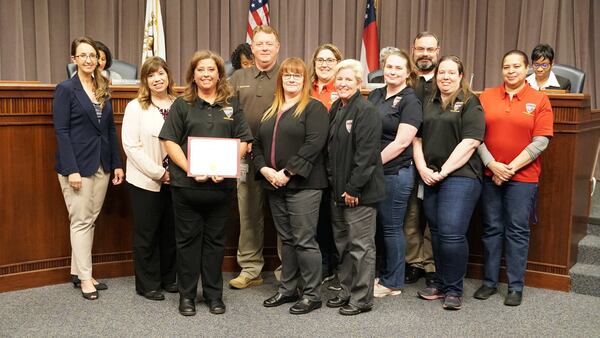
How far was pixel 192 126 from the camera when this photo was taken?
127 inches

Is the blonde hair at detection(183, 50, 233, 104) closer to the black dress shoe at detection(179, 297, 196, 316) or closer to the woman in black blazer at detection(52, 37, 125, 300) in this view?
the woman in black blazer at detection(52, 37, 125, 300)

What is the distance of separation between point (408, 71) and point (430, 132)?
1.16 ft

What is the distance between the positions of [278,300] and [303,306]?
0.18 metres

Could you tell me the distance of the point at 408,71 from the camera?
138 inches

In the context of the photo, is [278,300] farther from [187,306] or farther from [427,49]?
[427,49]

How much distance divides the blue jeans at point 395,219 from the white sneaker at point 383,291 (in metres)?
0.03

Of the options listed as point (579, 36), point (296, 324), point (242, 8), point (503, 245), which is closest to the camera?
point (296, 324)

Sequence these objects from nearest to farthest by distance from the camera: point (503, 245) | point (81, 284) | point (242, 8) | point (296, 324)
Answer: point (296, 324) → point (81, 284) → point (503, 245) → point (242, 8)

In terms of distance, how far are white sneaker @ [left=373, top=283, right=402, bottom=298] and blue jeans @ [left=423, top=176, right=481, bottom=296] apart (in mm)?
294

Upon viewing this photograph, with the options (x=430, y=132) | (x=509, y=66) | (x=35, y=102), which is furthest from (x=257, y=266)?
(x=509, y=66)

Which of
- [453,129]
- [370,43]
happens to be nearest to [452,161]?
[453,129]

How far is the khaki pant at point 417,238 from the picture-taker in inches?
150

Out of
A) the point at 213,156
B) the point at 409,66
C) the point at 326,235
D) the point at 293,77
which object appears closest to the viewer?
the point at 213,156

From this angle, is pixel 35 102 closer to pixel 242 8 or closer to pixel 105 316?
pixel 105 316
